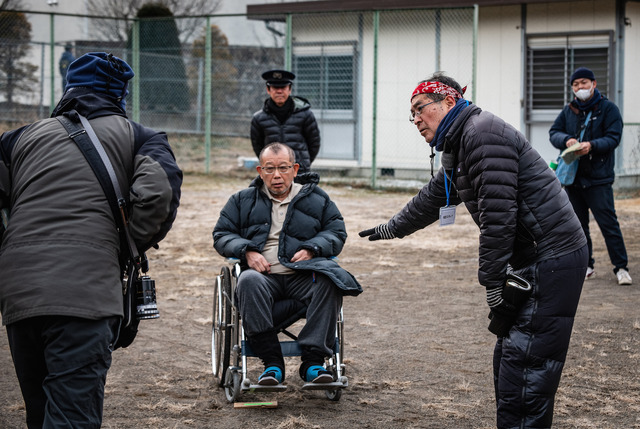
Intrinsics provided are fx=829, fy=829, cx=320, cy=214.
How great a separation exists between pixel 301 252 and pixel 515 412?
1725mm

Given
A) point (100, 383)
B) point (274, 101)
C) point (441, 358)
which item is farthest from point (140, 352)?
point (274, 101)

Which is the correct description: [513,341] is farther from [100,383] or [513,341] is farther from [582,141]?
[582,141]

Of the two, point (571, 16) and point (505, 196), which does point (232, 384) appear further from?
point (571, 16)

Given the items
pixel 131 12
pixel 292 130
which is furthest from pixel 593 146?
pixel 131 12

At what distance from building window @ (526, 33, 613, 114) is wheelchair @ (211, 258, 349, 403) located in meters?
11.5

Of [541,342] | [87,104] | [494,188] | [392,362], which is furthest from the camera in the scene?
[392,362]

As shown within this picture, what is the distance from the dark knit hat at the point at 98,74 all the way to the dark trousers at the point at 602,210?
5.17 metres

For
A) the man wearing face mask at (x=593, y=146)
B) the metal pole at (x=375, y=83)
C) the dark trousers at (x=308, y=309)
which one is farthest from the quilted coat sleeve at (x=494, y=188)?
the metal pole at (x=375, y=83)

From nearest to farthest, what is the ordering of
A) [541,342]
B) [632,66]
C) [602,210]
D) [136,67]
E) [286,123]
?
[541,342]
[602,210]
[286,123]
[632,66]
[136,67]

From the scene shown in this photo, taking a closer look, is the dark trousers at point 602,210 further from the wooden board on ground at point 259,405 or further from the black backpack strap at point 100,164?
the black backpack strap at point 100,164

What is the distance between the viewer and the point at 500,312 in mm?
3621

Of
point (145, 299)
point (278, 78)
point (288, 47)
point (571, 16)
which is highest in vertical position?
point (571, 16)

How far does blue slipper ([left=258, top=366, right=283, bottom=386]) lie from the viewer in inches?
178

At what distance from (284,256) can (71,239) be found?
2.04 m
